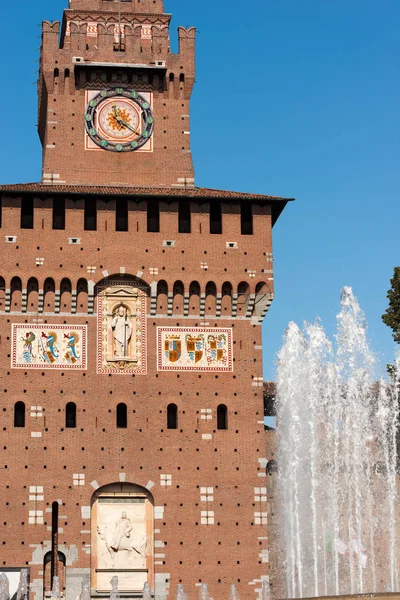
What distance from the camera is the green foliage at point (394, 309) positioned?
1848 inches

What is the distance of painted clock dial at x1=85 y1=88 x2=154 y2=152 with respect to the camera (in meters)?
39.0

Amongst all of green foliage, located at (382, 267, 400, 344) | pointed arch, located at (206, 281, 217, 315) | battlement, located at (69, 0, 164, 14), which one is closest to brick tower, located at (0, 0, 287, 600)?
pointed arch, located at (206, 281, 217, 315)

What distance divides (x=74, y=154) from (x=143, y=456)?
369 inches

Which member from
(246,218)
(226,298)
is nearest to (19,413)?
(226,298)

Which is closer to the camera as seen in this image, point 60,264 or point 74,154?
point 60,264

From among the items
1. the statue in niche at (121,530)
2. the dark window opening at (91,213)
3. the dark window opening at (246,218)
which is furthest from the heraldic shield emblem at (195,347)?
the statue in niche at (121,530)

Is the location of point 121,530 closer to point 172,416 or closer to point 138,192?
point 172,416

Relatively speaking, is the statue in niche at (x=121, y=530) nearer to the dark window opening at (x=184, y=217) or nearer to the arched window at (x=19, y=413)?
the arched window at (x=19, y=413)

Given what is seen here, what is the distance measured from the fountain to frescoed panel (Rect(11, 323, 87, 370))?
7310mm

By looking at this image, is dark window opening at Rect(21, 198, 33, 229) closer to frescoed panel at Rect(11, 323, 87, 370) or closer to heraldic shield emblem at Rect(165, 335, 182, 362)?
frescoed panel at Rect(11, 323, 87, 370)

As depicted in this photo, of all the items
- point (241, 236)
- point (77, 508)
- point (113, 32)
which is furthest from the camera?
point (113, 32)

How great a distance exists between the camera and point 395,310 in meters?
47.1

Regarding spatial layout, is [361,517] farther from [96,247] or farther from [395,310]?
[96,247]

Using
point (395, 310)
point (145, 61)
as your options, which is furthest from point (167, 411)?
point (395, 310)
